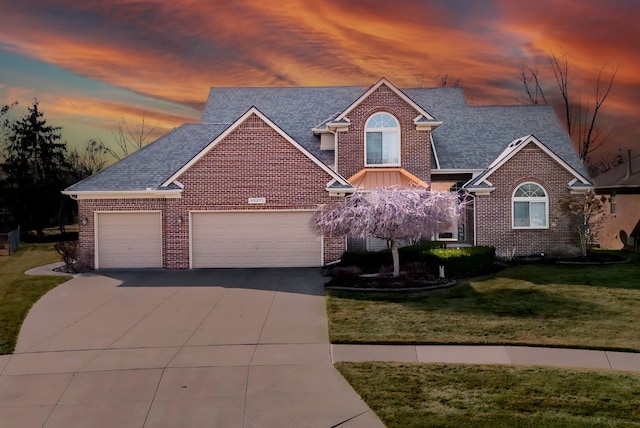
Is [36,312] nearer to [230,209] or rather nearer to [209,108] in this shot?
[230,209]

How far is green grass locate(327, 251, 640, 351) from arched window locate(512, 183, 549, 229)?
17.8 feet

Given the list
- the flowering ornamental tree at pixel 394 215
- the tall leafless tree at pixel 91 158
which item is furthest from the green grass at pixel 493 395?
the tall leafless tree at pixel 91 158

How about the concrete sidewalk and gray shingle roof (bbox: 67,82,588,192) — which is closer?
the concrete sidewalk

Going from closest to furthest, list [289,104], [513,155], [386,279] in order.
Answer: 1. [386,279]
2. [513,155]
3. [289,104]

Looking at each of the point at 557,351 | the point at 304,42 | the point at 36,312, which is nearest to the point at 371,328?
the point at 557,351

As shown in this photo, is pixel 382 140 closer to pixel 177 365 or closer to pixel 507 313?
pixel 507 313

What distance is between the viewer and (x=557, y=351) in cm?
1030

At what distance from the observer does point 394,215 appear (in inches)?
685

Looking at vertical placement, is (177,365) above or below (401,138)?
below

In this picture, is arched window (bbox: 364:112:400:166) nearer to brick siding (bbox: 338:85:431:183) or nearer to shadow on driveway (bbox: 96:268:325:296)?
brick siding (bbox: 338:85:431:183)

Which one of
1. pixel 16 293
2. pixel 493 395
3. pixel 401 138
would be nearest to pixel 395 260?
pixel 401 138

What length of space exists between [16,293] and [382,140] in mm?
16229

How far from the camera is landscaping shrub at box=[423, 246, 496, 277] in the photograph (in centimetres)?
1938

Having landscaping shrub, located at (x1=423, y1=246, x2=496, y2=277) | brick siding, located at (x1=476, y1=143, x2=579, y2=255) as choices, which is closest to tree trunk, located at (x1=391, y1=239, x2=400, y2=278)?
landscaping shrub, located at (x1=423, y1=246, x2=496, y2=277)
